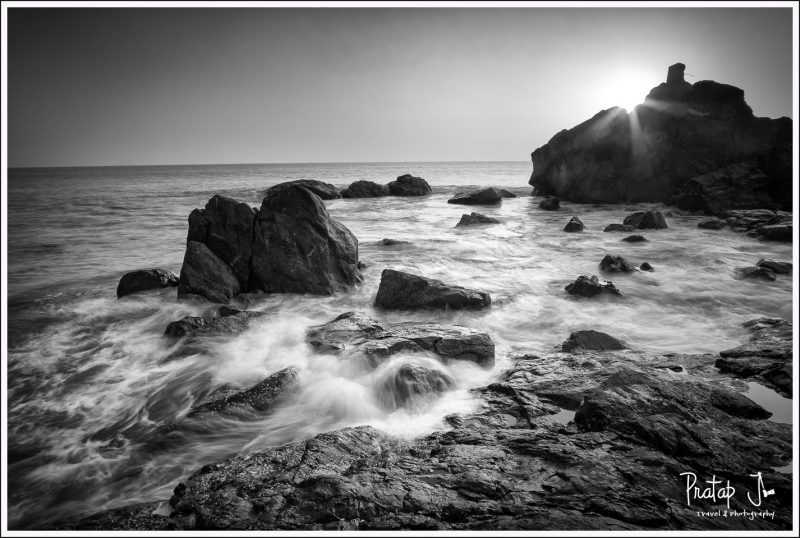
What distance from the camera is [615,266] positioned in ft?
35.3

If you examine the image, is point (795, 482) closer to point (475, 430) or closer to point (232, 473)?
point (475, 430)

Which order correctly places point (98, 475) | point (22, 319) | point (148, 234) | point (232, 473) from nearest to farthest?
point (232, 473) < point (98, 475) < point (22, 319) < point (148, 234)

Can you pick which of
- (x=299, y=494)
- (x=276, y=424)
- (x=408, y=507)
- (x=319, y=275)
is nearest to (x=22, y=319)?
(x=319, y=275)

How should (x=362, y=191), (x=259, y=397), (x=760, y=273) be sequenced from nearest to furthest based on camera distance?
(x=259, y=397) < (x=760, y=273) < (x=362, y=191)

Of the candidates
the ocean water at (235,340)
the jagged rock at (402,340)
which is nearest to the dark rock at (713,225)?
the ocean water at (235,340)

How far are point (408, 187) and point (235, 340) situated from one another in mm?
36107

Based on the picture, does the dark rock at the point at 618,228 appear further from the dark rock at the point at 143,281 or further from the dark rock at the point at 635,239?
the dark rock at the point at 143,281

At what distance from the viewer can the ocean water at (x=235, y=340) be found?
3896mm

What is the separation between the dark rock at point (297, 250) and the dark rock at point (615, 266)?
23.4 ft

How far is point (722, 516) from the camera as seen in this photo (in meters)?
2.64

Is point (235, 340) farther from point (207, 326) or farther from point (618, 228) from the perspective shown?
point (618, 228)

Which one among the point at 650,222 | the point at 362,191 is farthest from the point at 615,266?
the point at 362,191

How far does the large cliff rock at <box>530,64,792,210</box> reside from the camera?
85.5 ft

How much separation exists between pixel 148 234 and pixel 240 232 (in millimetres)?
10702
